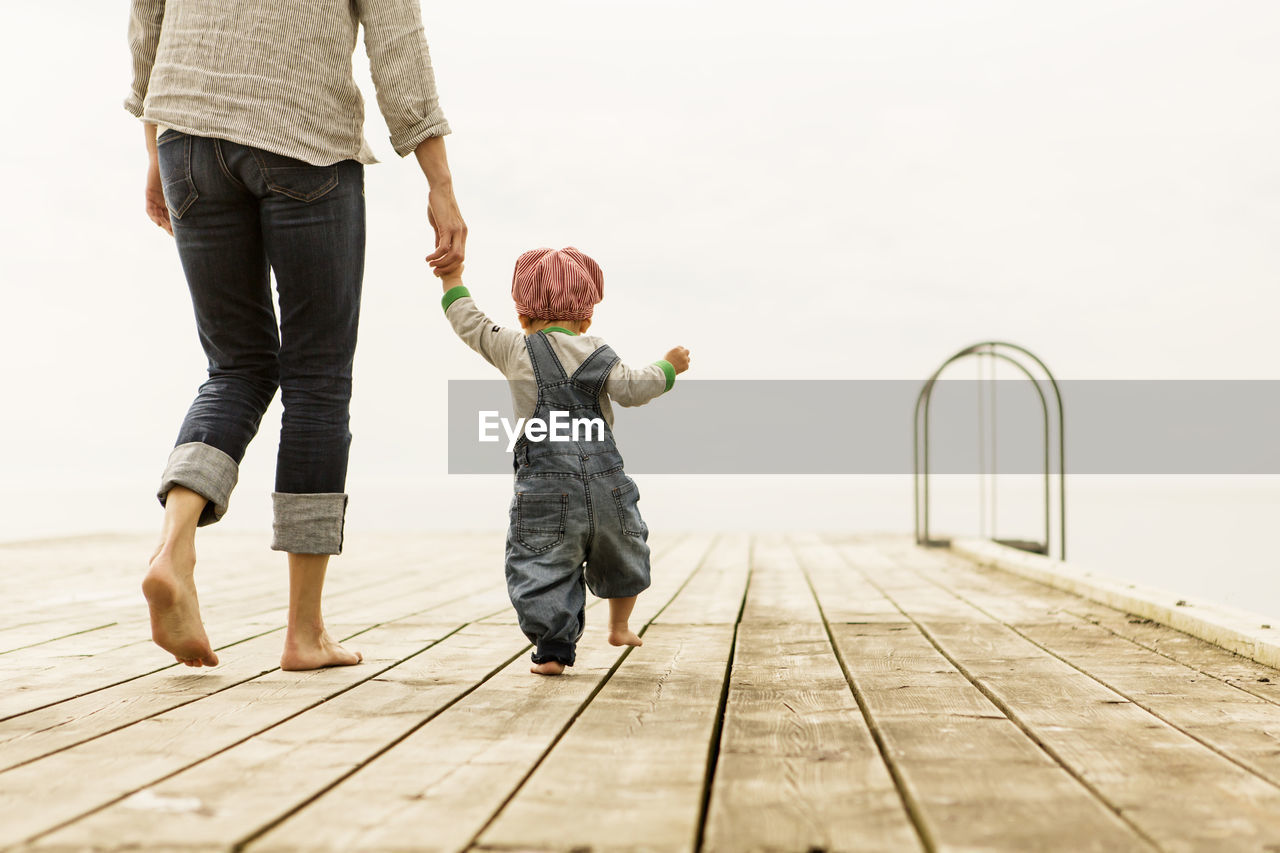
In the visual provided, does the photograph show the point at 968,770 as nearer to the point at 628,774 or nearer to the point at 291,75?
the point at 628,774

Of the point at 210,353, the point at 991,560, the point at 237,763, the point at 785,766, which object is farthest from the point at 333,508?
the point at 991,560

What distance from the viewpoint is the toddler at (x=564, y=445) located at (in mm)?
1968

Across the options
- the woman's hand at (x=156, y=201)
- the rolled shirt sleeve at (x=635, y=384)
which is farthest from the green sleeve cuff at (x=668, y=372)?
the woman's hand at (x=156, y=201)

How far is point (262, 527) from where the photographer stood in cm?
815

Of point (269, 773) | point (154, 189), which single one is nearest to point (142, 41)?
point (154, 189)

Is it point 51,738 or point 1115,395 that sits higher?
point 1115,395

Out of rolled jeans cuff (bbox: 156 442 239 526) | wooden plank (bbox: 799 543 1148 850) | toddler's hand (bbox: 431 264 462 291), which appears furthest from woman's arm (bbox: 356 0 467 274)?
wooden plank (bbox: 799 543 1148 850)

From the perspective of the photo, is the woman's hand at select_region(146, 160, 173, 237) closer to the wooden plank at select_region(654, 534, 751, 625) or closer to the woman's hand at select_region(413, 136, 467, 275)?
the woman's hand at select_region(413, 136, 467, 275)

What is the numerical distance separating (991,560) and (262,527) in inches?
214

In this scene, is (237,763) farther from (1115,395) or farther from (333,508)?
(1115,395)

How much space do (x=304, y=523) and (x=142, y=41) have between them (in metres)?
0.95

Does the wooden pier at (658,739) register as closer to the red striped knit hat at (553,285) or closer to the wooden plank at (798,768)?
the wooden plank at (798,768)

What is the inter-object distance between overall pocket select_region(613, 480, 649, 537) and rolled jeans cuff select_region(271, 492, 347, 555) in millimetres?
503

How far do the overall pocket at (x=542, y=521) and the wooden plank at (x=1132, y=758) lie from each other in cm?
75
